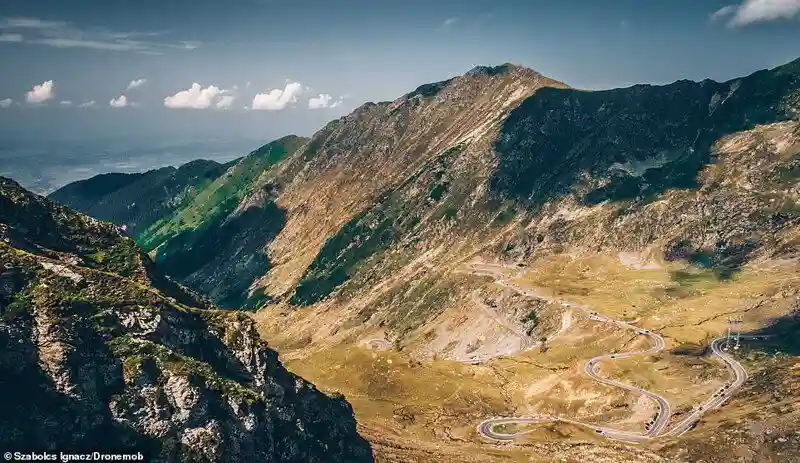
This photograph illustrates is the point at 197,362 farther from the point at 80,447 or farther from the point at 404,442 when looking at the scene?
the point at 404,442

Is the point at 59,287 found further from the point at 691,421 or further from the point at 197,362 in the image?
the point at 691,421

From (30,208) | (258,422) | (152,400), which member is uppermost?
(30,208)

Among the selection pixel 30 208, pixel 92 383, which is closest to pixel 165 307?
pixel 92 383

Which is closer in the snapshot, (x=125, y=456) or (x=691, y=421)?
(x=125, y=456)

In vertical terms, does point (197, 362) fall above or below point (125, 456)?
above

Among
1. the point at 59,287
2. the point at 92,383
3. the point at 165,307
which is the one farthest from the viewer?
the point at 165,307

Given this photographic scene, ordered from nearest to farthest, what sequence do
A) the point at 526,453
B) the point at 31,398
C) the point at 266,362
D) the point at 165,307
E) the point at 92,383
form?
the point at 31,398 < the point at 92,383 < the point at 165,307 < the point at 266,362 < the point at 526,453

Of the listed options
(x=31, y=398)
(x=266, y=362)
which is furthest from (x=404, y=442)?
(x=31, y=398)
